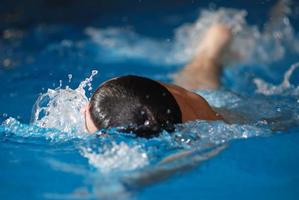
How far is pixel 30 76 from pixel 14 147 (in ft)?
5.57

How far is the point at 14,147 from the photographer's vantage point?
113 inches

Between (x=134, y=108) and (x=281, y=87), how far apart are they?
91.1 inches

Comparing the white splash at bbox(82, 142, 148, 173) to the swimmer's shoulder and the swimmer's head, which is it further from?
the swimmer's shoulder

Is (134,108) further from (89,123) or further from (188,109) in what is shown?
(188,109)

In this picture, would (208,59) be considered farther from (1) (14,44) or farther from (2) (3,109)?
(1) (14,44)

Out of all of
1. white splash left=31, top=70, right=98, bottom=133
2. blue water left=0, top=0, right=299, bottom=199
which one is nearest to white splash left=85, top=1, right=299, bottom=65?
blue water left=0, top=0, right=299, bottom=199

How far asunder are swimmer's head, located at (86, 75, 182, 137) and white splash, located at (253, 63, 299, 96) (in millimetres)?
1853

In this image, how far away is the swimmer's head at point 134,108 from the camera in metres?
2.28

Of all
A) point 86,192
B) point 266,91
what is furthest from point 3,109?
point 266,91

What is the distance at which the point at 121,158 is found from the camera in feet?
7.71

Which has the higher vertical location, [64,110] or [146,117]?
[64,110]

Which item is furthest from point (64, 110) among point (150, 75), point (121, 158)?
point (150, 75)

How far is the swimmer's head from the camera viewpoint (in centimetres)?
228

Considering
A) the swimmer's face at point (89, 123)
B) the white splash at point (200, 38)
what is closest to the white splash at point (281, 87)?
the white splash at point (200, 38)
